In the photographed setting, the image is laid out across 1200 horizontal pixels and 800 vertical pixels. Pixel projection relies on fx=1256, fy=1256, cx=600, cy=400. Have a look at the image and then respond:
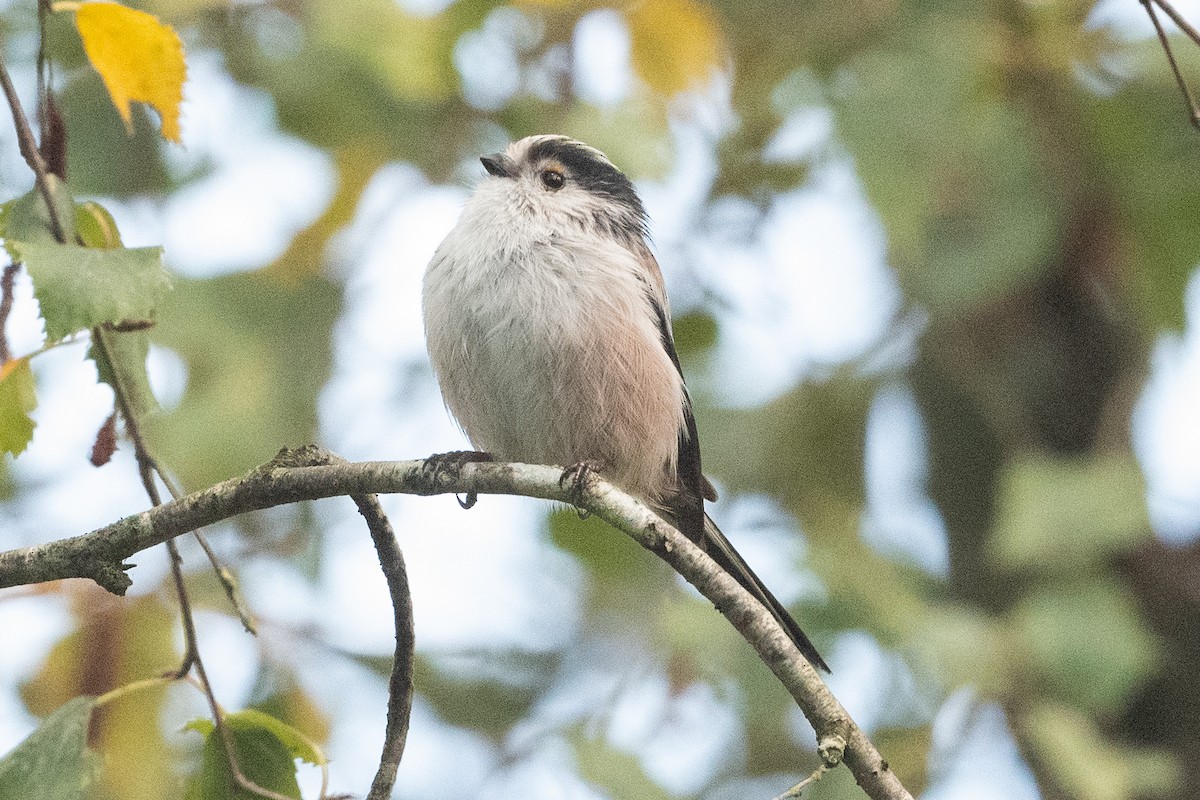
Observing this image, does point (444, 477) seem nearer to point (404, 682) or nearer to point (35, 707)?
point (404, 682)

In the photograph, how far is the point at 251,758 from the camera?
2555 mm

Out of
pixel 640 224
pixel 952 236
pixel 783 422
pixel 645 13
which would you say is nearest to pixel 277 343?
pixel 640 224

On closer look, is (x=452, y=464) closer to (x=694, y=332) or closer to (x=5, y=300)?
(x=5, y=300)

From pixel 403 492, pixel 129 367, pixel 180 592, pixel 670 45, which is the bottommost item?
pixel 180 592

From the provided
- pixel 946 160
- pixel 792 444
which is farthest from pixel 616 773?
pixel 946 160

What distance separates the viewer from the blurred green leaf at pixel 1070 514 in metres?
4.61

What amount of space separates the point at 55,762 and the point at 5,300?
971mm

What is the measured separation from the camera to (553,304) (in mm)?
3971

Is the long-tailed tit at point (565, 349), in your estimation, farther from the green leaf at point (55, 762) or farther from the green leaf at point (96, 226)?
the green leaf at point (55, 762)

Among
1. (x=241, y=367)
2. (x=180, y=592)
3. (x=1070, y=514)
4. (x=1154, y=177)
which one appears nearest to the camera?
(x=180, y=592)

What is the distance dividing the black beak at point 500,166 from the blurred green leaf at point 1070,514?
2.24m

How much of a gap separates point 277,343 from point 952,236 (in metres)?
2.90

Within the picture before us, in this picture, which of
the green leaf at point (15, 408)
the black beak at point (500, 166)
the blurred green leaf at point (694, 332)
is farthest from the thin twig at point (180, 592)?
the blurred green leaf at point (694, 332)

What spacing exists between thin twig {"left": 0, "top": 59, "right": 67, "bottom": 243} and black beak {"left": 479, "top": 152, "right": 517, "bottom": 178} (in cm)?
233
